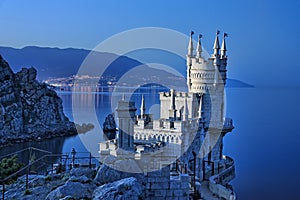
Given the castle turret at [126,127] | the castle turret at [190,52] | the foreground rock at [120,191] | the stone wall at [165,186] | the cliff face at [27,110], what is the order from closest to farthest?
the foreground rock at [120,191] → the stone wall at [165,186] → the castle turret at [126,127] → the castle turret at [190,52] → the cliff face at [27,110]

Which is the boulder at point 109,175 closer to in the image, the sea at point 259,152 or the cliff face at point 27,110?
the sea at point 259,152

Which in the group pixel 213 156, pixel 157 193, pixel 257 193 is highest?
pixel 157 193

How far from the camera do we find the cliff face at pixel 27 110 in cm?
6181

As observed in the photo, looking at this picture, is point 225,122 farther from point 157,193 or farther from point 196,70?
point 157,193

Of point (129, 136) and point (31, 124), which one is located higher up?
point (129, 136)

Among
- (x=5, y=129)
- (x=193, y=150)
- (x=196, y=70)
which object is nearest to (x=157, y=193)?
(x=193, y=150)

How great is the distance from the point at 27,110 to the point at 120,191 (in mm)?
64165

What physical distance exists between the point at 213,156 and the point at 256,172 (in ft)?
56.8

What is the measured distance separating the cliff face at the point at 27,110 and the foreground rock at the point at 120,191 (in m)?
51.2

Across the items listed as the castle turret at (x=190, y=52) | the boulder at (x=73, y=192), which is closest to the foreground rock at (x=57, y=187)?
the boulder at (x=73, y=192)

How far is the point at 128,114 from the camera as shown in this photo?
12.0 meters

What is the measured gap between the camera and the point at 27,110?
6900cm

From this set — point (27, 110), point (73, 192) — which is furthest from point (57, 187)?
point (27, 110)

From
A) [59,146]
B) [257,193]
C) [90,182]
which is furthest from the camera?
[59,146]
